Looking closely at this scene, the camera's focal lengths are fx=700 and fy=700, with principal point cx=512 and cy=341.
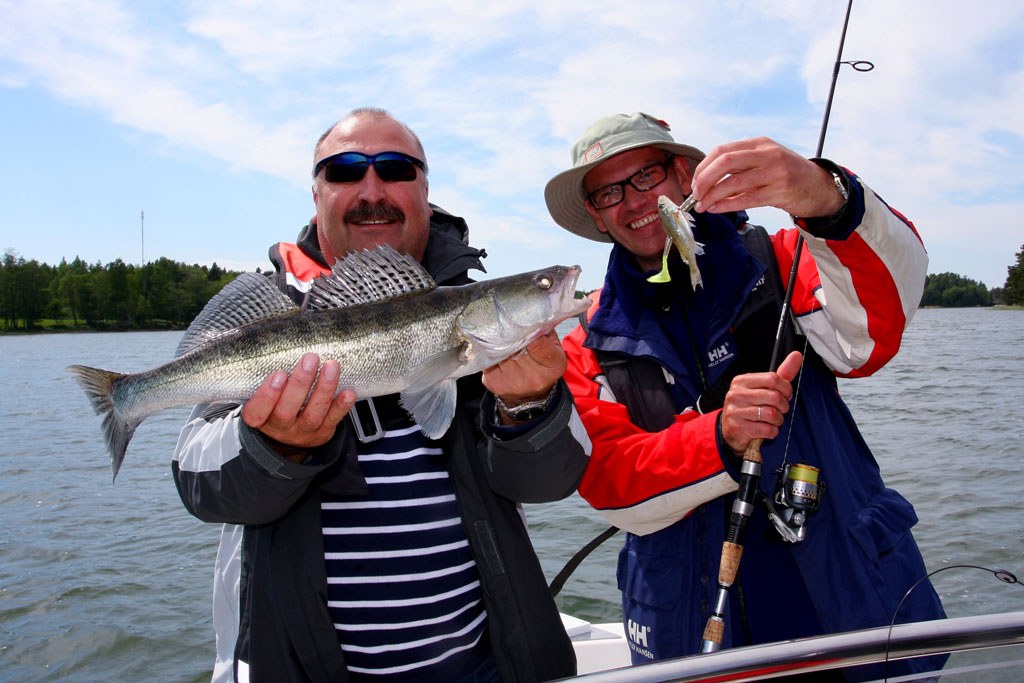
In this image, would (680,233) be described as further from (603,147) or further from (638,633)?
(638,633)

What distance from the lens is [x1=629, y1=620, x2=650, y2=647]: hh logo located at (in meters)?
3.23

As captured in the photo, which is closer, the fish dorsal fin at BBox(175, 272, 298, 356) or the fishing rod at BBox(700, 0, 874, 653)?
the fishing rod at BBox(700, 0, 874, 653)

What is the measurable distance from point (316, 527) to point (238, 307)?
3.44 feet

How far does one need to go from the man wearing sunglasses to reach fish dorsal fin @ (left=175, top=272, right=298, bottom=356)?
0.34 meters

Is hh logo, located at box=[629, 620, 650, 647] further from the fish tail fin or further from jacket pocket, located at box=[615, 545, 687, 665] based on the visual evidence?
the fish tail fin

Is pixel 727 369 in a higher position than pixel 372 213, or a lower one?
lower

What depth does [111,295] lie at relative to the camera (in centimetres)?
6309

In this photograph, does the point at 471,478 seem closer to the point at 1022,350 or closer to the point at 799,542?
the point at 799,542

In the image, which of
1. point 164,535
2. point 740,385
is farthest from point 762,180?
point 164,535

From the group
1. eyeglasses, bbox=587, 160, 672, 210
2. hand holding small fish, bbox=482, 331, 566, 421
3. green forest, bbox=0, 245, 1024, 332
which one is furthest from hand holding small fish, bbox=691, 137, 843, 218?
green forest, bbox=0, 245, 1024, 332

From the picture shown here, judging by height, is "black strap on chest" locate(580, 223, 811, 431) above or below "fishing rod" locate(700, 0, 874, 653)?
above

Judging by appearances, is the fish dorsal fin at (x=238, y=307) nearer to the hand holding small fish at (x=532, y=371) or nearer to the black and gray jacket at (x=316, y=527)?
the black and gray jacket at (x=316, y=527)

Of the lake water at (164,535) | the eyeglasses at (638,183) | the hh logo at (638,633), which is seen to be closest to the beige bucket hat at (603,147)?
the eyeglasses at (638,183)

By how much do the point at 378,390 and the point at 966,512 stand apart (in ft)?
34.7
